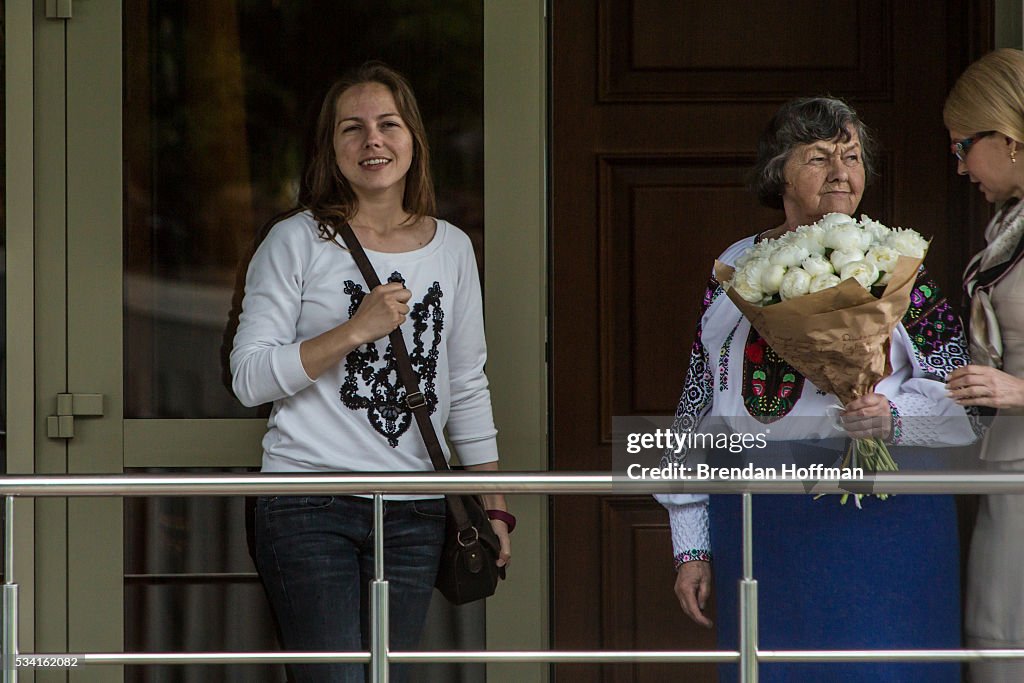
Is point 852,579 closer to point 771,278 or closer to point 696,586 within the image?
point 696,586

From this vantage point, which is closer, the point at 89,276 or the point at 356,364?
the point at 356,364

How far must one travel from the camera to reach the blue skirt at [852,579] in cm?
208

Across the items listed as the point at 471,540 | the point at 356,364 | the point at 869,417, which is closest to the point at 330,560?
the point at 471,540

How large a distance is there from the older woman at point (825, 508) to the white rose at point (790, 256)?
23 centimetres

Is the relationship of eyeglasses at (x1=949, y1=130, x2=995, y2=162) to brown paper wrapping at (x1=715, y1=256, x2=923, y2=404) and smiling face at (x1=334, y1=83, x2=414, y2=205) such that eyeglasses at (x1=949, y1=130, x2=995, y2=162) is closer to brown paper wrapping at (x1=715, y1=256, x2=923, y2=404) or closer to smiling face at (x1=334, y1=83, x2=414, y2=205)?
brown paper wrapping at (x1=715, y1=256, x2=923, y2=404)

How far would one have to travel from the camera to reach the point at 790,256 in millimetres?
1943

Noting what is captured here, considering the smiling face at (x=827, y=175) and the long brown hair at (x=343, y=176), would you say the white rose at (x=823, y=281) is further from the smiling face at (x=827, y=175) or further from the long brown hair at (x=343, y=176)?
the long brown hair at (x=343, y=176)

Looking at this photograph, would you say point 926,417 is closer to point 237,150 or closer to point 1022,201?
point 1022,201

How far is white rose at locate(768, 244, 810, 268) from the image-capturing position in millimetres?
1935

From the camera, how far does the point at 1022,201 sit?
218 centimetres

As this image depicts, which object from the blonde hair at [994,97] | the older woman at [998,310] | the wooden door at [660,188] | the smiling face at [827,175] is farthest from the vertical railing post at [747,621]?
the wooden door at [660,188]

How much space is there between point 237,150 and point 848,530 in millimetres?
1889

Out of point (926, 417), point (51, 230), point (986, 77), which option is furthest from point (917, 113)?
point (51, 230)

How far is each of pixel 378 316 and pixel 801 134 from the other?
914mm
